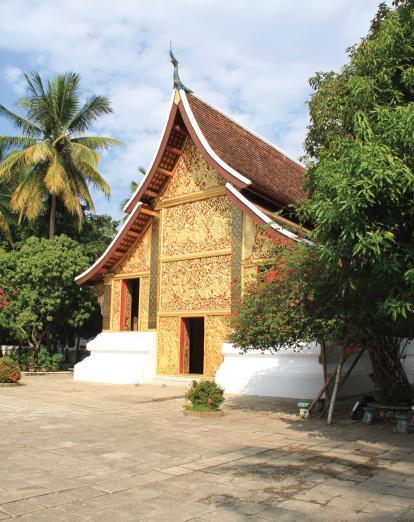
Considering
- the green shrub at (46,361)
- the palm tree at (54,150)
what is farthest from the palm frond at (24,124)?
the green shrub at (46,361)

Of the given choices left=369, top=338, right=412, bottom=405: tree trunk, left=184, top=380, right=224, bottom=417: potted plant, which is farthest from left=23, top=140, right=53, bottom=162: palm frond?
left=369, top=338, right=412, bottom=405: tree trunk

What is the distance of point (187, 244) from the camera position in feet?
51.0

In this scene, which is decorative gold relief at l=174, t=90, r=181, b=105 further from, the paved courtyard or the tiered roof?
the paved courtyard

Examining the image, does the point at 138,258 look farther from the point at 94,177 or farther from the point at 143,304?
the point at 94,177

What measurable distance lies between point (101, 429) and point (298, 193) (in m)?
10.7

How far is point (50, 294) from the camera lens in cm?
1980

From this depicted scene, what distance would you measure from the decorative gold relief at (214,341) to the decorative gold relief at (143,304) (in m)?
2.49

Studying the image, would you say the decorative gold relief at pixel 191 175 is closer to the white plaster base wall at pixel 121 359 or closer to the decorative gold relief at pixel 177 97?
the decorative gold relief at pixel 177 97

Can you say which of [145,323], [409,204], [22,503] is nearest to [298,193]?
[145,323]

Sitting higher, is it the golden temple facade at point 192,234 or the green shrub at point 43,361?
the golden temple facade at point 192,234

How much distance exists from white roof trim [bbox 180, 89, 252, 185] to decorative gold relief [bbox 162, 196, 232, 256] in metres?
1.09

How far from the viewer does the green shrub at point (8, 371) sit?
14281mm

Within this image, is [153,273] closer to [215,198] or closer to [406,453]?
[215,198]

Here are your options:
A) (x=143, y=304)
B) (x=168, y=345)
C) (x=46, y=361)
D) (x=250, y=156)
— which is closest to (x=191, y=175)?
(x=250, y=156)
